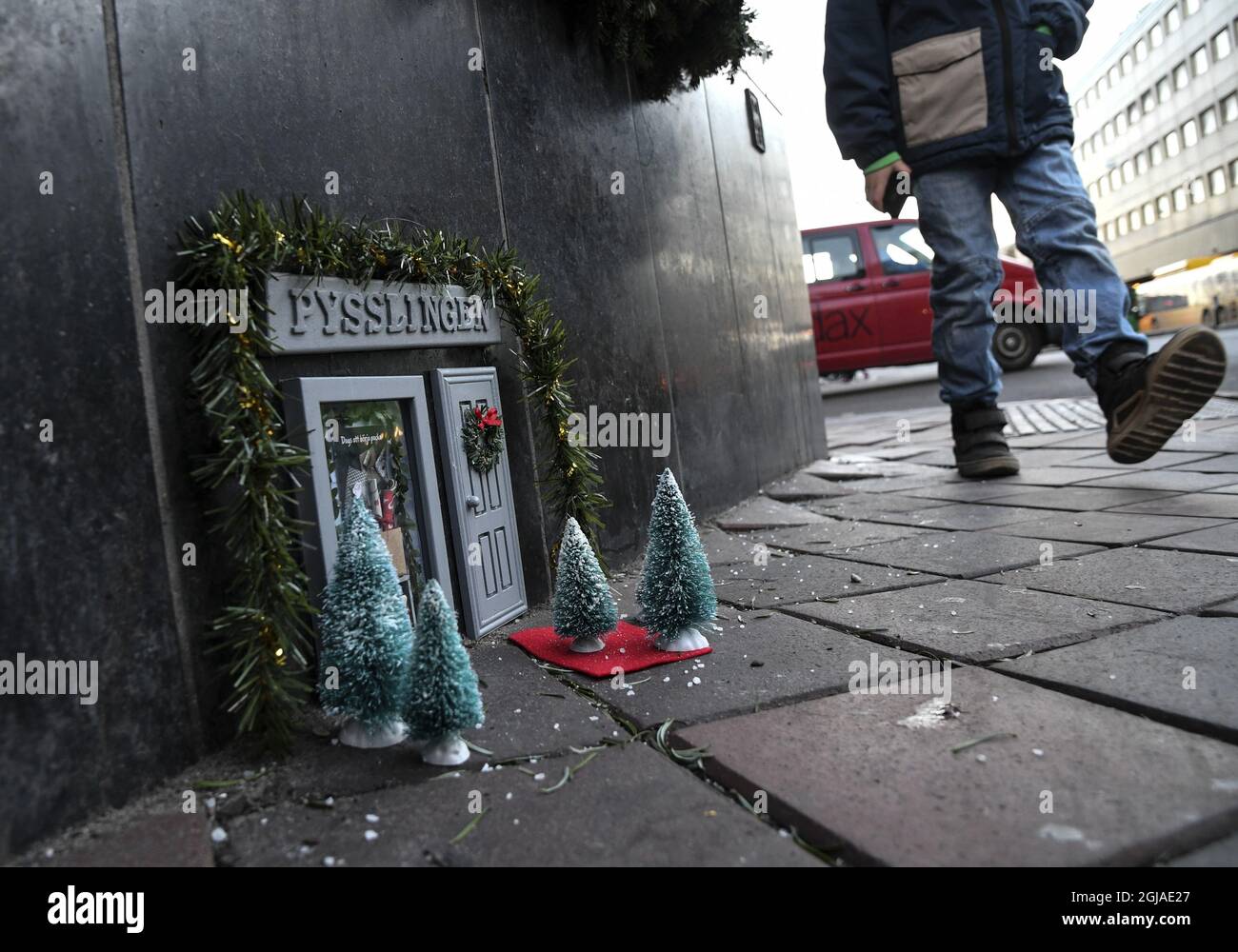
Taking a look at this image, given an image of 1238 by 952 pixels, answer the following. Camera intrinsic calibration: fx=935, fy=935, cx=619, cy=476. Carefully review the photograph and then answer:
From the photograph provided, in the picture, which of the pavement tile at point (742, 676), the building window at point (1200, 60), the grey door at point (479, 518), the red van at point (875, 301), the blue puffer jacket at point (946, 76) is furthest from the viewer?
the building window at point (1200, 60)

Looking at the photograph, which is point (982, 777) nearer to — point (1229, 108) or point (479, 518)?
point (479, 518)

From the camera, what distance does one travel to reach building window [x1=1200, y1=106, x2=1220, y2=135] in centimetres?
4225

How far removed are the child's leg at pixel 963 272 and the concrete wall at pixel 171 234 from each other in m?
1.57

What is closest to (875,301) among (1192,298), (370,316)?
(370,316)

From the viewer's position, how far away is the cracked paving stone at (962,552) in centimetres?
272

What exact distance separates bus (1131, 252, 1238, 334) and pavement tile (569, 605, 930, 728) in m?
34.4

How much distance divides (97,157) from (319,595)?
88 centimetres

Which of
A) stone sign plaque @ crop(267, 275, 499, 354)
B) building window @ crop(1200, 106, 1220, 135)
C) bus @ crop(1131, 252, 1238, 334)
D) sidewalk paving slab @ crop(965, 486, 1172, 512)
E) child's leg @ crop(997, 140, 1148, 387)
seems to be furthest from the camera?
building window @ crop(1200, 106, 1220, 135)

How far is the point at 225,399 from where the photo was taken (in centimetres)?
170

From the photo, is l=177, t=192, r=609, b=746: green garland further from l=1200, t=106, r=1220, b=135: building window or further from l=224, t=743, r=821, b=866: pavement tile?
l=1200, t=106, r=1220, b=135: building window

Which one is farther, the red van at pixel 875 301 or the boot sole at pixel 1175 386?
the red van at pixel 875 301

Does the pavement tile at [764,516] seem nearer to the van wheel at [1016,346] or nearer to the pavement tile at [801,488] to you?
the pavement tile at [801,488]

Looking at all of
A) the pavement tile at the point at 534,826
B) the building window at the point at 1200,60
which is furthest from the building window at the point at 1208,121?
the pavement tile at the point at 534,826

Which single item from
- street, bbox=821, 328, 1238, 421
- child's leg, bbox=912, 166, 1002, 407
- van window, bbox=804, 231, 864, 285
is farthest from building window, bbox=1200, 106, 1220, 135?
child's leg, bbox=912, 166, 1002, 407
